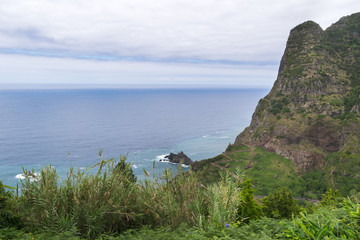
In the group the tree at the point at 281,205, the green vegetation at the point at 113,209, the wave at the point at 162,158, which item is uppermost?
the green vegetation at the point at 113,209

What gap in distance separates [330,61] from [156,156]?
94837 millimetres

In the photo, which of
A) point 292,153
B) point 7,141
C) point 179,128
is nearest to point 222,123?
point 179,128

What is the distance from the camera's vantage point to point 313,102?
97.7 meters

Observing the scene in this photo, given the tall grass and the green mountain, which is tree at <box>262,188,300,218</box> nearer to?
the tall grass

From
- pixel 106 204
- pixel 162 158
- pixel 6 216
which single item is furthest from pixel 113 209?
pixel 162 158

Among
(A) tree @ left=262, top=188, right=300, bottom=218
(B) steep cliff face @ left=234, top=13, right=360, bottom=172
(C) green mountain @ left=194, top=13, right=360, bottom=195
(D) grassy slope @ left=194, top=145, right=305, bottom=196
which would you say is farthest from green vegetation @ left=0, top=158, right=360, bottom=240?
(B) steep cliff face @ left=234, top=13, right=360, bottom=172

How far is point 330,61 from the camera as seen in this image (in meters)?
113

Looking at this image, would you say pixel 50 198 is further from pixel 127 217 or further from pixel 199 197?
pixel 199 197

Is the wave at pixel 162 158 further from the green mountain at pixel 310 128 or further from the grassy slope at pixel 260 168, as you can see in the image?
the green mountain at pixel 310 128

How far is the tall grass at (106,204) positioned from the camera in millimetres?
9945

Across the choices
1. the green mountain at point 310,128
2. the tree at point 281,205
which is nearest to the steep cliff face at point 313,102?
the green mountain at point 310,128

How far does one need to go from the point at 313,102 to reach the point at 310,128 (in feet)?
51.9

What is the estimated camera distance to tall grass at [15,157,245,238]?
9945mm

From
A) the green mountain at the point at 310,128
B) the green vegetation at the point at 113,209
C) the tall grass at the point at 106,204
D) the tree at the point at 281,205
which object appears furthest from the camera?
the green mountain at the point at 310,128
